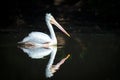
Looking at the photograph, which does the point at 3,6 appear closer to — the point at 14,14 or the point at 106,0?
the point at 14,14

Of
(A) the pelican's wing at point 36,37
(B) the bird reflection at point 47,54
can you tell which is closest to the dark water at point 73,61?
(B) the bird reflection at point 47,54

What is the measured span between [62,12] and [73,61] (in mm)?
8750

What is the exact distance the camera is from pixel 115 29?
825 inches

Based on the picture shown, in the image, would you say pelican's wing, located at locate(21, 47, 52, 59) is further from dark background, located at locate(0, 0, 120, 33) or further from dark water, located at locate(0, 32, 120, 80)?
dark background, located at locate(0, 0, 120, 33)

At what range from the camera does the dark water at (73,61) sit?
39.4 feet

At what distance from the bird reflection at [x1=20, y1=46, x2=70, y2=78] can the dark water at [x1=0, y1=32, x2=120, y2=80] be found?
0.36ft

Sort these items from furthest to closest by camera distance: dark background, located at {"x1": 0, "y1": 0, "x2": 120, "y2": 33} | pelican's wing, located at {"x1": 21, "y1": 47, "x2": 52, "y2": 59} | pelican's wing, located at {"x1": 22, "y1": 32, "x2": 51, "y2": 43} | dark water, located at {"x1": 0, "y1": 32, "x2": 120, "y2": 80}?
dark background, located at {"x1": 0, "y1": 0, "x2": 120, "y2": 33}
pelican's wing, located at {"x1": 22, "y1": 32, "x2": 51, "y2": 43}
pelican's wing, located at {"x1": 21, "y1": 47, "x2": 52, "y2": 59}
dark water, located at {"x1": 0, "y1": 32, "x2": 120, "y2": 80}

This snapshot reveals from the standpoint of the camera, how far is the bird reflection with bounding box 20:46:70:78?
12.7 meters

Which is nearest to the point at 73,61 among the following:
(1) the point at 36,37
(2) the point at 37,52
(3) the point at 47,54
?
(3) the point at 47,54

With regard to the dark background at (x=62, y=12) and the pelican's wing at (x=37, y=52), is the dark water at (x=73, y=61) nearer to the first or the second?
the pelican's wing at (x=37, y=52)

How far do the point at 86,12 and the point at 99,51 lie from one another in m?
7.15

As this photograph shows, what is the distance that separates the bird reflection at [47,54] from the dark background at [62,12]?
180 inches

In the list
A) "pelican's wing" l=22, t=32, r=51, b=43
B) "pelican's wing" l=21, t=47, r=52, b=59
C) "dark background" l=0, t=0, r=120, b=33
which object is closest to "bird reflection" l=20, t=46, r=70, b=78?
"pelican's wing" l=21, t=47, r=52, b=59

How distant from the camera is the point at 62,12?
22.2 meters
